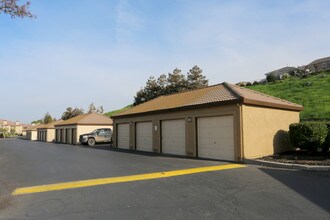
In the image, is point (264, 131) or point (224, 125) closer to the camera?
point (224, 125)

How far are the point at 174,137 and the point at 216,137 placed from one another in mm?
3694

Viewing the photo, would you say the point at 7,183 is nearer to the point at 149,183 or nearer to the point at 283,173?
the point at 149,183

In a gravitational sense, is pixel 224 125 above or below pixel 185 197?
above

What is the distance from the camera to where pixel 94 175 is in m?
10.9

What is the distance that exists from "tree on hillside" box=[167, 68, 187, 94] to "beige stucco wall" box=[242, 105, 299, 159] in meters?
35.4

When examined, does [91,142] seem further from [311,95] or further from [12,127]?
[12,127]

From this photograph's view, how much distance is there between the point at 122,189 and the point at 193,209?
2700 millimetres

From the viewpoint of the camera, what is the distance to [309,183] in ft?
28.3

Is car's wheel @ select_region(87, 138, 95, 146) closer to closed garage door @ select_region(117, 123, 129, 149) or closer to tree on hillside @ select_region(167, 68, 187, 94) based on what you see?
closed garage door @ select_region(117, 123, 129, 149)

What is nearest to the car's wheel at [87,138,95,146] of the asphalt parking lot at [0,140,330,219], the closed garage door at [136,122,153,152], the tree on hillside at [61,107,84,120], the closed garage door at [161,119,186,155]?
the closed garage door at [136,122,153,152]

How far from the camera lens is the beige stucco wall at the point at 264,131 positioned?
13.9 m

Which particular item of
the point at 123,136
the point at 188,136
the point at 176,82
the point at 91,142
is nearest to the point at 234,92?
the point at 188,136

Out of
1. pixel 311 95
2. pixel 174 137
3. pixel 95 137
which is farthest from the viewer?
pixel 311 95

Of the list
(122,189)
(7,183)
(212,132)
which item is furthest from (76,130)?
(122,189)
